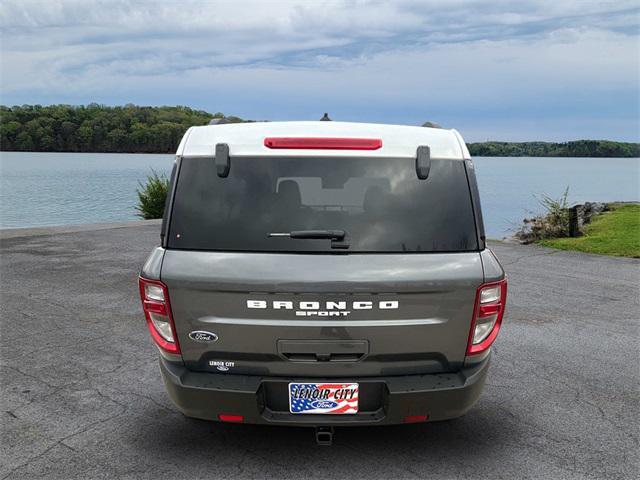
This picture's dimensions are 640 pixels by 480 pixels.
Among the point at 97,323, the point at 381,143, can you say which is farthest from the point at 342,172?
the point at 97,323

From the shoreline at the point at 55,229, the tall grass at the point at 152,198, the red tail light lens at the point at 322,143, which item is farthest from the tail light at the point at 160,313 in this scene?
the tall grass at the point at 152,198

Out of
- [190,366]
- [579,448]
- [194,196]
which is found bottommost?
[579,448]

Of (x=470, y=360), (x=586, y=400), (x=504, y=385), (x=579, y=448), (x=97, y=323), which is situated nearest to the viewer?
(x=470, y=360)

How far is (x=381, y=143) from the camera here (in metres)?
3.36

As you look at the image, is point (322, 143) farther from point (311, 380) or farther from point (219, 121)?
point (311, 380)

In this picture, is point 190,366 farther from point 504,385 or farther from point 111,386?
point 504,385

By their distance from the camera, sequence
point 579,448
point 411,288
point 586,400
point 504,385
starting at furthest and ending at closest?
point 504,385 < point 586,400 < point 579,448 < point 411,288

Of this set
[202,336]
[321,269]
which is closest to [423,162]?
[321,269]

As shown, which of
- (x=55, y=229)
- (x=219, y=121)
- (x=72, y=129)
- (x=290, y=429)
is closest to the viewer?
(x=219, y=121)

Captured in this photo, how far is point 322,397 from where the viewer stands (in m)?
3.22

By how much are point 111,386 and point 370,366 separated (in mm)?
2689

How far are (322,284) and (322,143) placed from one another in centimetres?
83

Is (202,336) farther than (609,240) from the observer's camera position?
No

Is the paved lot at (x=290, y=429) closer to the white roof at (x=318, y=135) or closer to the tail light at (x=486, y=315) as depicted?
the tail light at (x=486, y=315)
